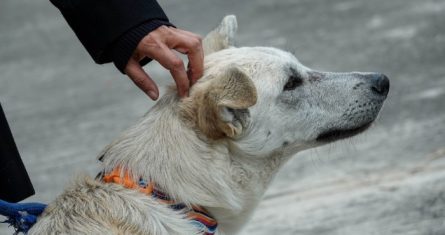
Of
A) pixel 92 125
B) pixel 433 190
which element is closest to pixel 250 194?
pixel 433 190

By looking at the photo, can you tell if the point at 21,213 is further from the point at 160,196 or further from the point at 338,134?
the point at 338,134

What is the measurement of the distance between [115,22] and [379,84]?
4.32 ft

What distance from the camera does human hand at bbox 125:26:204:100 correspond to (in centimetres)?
416

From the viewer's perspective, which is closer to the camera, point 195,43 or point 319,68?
point 195,43

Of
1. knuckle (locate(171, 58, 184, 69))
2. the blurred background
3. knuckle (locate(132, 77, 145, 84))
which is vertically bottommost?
the blurred background

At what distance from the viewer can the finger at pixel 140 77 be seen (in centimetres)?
429

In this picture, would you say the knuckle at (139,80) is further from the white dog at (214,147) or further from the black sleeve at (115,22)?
the white dog at (214,147)

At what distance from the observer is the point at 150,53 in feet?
13.7

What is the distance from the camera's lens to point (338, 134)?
477 centimetres

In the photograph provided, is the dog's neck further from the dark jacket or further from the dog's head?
the dark jacket

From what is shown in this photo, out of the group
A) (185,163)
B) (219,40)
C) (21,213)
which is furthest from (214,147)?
(21,213)

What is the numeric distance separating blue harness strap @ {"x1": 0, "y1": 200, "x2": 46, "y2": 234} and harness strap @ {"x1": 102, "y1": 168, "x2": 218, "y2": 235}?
12.5 inches

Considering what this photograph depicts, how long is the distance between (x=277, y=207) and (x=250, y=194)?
2.37m

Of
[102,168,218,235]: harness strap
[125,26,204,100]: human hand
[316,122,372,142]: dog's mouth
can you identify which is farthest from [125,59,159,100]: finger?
[316,122,372,142]: dog's mouth
